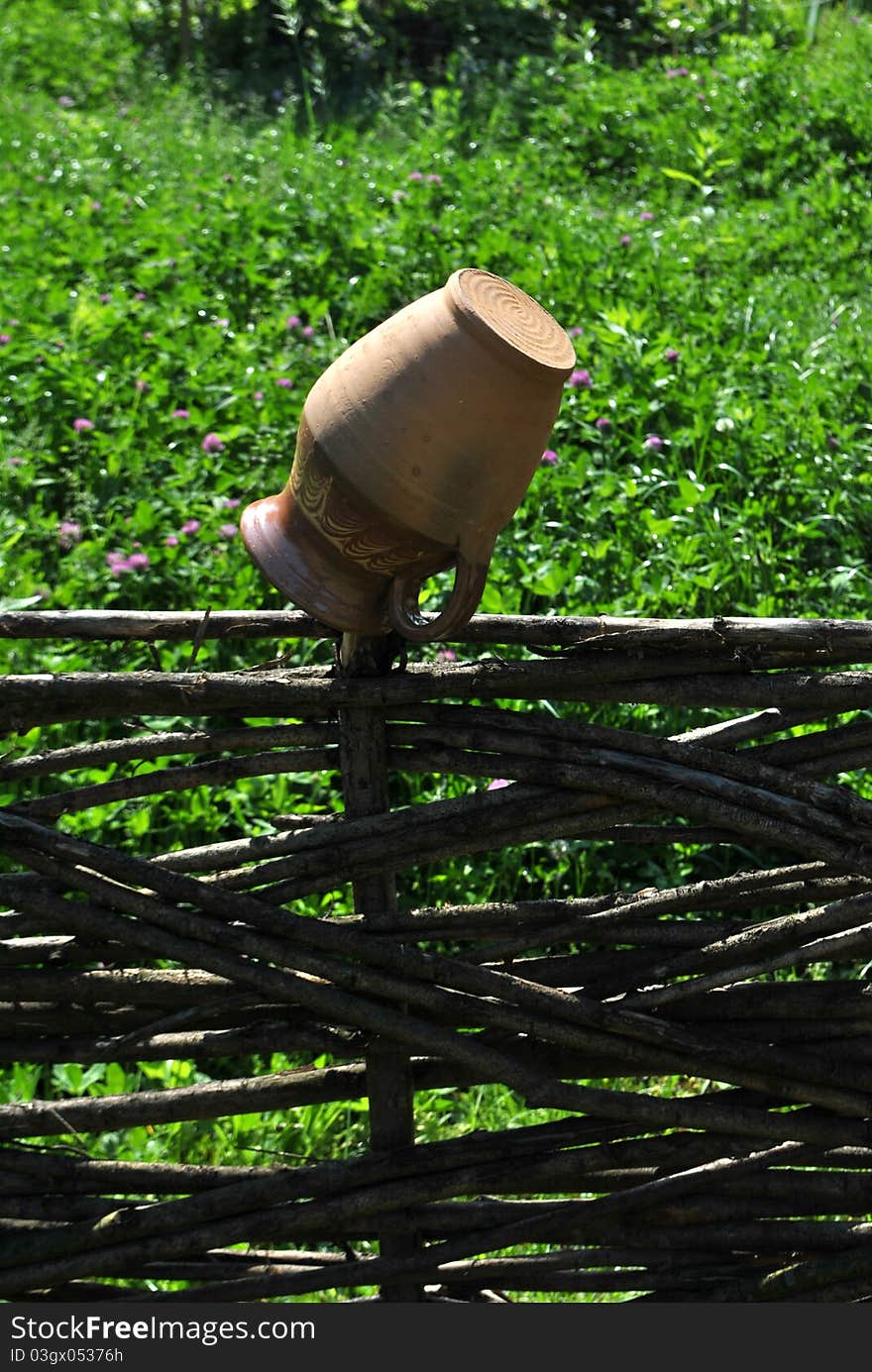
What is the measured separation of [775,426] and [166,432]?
160cm

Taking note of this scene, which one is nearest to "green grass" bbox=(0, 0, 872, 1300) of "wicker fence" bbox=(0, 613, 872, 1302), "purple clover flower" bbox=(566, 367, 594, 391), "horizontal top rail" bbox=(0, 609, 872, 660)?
"purple clover flower" bbox=(566, 367, 594, 391)

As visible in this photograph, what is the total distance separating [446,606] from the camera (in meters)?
1.60

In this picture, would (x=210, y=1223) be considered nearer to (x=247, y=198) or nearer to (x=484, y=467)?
(x=484, y=467)

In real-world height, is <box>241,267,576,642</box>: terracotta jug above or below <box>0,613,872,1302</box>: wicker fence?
above

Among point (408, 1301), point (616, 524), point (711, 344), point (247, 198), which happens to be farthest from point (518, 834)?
point (247, 198)

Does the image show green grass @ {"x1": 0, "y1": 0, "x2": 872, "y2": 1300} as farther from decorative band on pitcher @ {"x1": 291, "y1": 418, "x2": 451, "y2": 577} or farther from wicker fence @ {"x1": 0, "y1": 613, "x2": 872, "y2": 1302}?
decorative band on pitcher @ {"x1": 291, "y1": 418, "x2": 451, "y2": 577}

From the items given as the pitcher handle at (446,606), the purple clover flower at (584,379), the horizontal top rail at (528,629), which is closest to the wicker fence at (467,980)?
the horizontal top rail at (528,629)

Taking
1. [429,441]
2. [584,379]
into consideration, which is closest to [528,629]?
[429,441]

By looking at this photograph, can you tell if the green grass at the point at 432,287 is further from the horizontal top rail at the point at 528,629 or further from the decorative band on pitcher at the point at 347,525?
the decorative band on pitcher at the point at 347,525

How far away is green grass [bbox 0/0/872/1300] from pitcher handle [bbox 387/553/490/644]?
0.77 metres

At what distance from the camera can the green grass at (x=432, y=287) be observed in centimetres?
323

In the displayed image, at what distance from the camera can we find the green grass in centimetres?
323

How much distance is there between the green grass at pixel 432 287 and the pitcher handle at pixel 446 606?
766 mm

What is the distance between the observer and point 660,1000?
181 cm
